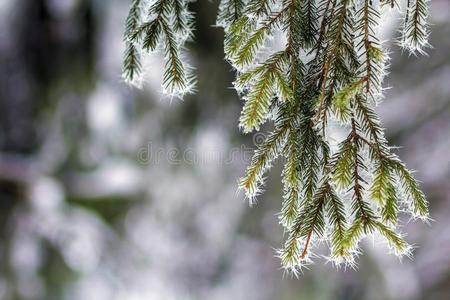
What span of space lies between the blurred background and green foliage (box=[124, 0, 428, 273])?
11.8 ft

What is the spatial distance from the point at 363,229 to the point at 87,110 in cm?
424

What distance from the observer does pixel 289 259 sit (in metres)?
1.30

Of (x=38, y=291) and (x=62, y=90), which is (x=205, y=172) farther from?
(x=38, y=291)

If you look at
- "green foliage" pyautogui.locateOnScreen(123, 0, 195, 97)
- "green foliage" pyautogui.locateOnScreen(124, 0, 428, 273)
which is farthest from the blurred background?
"green foliage" pyautogui.locateOnScreen(124, 0, 428, 273)

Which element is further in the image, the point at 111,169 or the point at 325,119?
the point at 111,169

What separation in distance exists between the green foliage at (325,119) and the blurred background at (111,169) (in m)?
3.60

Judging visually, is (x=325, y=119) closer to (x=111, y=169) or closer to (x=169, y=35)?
(x=169, y=35)

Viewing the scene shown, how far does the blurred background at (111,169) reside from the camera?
5055 millimetres

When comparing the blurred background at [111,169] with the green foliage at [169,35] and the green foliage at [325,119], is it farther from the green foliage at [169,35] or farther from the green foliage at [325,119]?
the green foliage at [325,119]

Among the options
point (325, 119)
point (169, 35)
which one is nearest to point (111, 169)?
point (169, 35)

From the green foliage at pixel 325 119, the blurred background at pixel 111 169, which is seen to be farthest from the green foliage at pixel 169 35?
the blurred background at pixel 111 169

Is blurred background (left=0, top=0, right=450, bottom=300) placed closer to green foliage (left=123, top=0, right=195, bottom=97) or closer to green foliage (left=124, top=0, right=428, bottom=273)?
green foliage (left=123, top=0, right=195, bottom=97)

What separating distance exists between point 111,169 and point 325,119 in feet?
13.8

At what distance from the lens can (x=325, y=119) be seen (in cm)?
129
